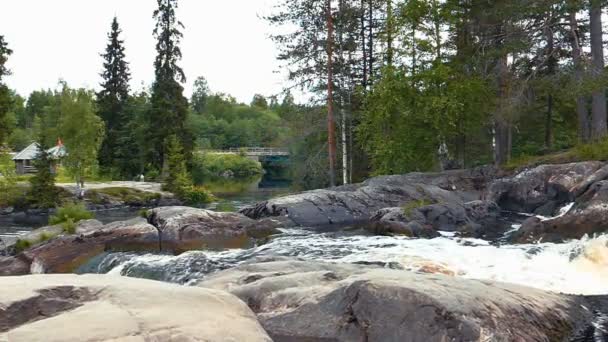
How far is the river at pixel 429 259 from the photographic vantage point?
435 inches

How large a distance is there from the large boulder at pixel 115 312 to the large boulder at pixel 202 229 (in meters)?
9.38

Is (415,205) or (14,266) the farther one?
(415,205)

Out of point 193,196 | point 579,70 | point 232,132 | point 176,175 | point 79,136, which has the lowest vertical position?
point 193,196

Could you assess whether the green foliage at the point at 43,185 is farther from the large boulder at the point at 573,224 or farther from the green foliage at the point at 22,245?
the large boulder at the point at 573,224

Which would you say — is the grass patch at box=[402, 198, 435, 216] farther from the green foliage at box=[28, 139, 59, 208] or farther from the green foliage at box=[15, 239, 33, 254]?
the green foliage at box=[28, 139, 59, 208]

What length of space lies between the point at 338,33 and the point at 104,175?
33620mm

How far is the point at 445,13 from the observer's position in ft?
86.0

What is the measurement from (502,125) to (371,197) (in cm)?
869

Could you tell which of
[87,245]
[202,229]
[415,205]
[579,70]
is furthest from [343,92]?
[87,245]

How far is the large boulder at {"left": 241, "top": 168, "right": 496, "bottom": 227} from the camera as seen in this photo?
65.1 feet

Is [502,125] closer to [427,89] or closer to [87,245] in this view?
[427,89]

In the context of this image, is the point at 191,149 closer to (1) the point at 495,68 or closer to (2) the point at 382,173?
A: (2) the point at 382,173

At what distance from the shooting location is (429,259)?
11742 millimetres

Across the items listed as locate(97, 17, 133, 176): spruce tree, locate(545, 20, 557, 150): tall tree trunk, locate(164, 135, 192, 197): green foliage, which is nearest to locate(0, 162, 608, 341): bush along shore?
locate(545, 20, 557, 150): tall tree trunk
